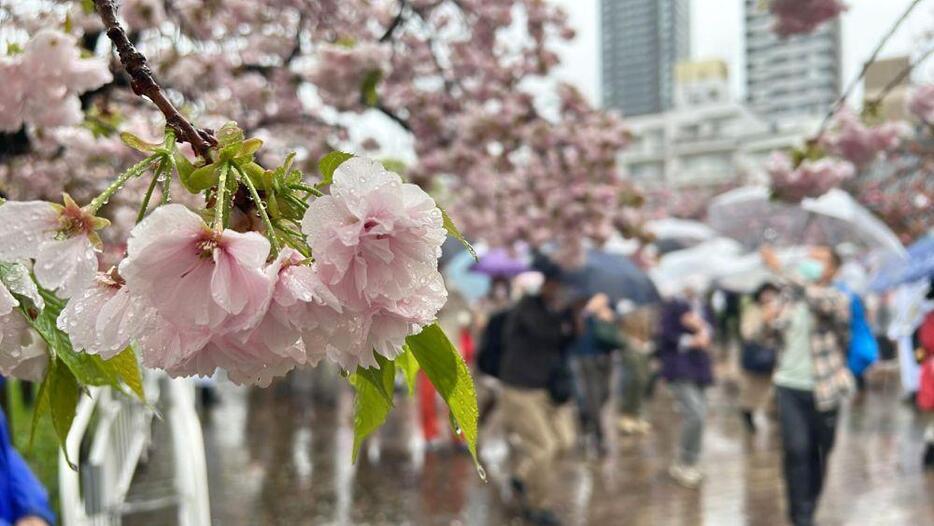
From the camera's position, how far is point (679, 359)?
26.5ft

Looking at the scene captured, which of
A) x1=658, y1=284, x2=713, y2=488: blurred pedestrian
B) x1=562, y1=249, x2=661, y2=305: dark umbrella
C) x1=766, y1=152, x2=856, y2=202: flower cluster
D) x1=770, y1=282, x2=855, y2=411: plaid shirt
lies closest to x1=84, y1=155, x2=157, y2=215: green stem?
x1=766, y1=152, x2=856, y2=202: flower cluster

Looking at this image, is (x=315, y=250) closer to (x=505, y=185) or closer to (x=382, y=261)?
(x=382, y=261)

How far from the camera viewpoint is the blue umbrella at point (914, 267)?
18.7 feet

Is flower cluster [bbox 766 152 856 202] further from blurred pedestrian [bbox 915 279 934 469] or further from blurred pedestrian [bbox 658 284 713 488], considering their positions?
blurred pedestrian [bbox 658 284 713 488]

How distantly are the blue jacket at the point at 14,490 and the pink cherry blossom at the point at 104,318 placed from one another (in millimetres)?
1807

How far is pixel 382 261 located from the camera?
888 millimetres

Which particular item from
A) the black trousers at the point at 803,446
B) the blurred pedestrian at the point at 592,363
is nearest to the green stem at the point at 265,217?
the black trousers at the point at 803,446

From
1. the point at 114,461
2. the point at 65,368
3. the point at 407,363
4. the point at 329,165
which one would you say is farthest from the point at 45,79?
the point at 114,461

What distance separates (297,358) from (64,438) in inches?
17.0

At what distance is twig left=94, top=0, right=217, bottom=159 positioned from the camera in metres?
0.96

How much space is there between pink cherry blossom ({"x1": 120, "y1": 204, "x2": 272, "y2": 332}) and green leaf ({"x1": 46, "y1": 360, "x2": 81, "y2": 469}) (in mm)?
389

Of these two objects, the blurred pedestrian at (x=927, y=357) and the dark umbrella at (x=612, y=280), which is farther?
the dark umbrella at (x=612, y=280)

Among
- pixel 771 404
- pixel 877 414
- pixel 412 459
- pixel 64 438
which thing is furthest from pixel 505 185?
pixel 64 438

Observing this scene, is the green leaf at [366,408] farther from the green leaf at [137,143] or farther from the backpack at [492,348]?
the backpack at [492,348]
